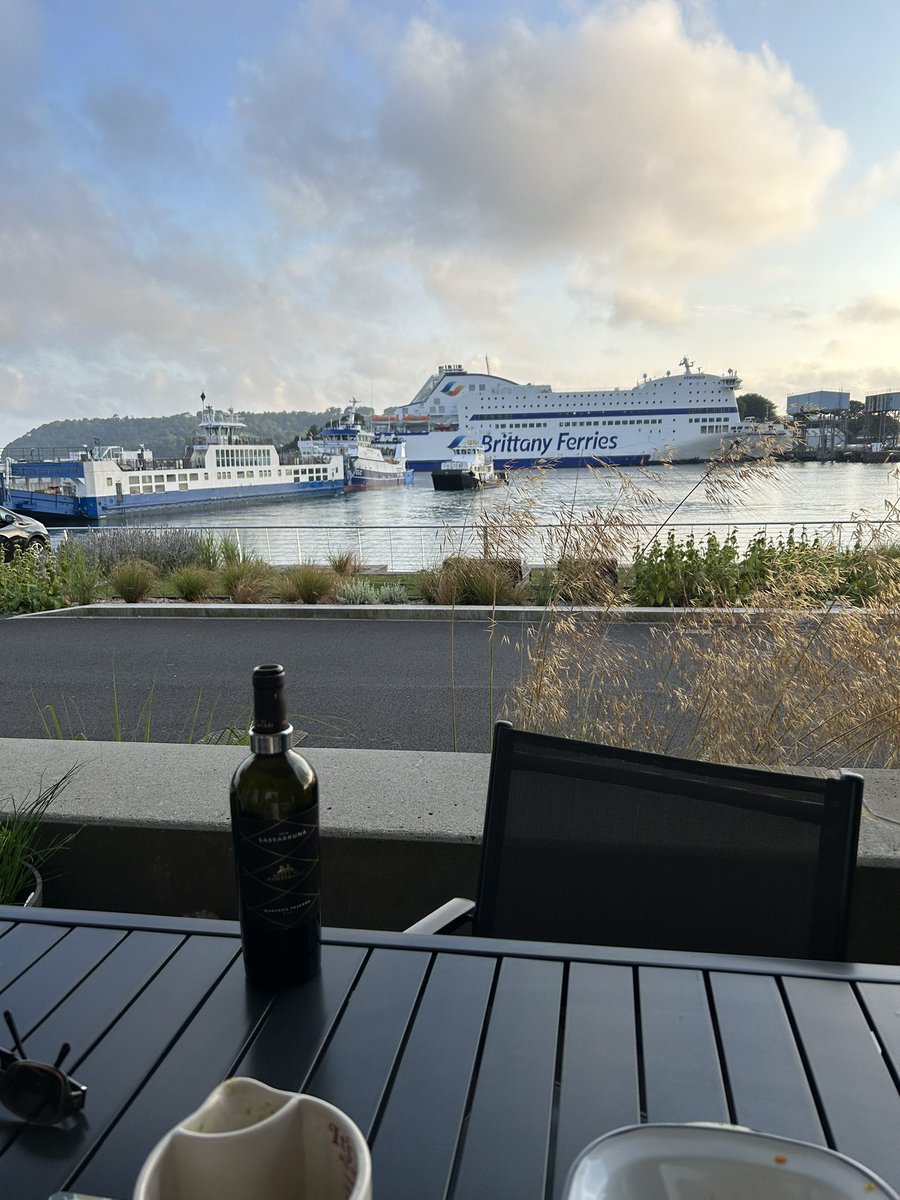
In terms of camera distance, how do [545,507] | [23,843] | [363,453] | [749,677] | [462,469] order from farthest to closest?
[363,453], [462,469], [545,507], [749,677], [23,843]

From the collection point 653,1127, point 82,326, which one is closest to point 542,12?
point 653,1127

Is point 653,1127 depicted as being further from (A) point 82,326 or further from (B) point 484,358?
(B) point 484,358

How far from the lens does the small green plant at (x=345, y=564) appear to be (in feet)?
35.0

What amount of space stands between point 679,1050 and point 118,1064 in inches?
26.4

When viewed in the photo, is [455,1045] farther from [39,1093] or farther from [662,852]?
[662,852]

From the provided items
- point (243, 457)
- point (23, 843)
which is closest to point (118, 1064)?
point (23, 843)

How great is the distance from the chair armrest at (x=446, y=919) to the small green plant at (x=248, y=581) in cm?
760

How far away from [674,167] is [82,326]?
112 ft

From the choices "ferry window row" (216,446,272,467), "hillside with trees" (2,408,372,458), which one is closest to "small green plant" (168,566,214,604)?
"ferry window row" (216,446,272,467)

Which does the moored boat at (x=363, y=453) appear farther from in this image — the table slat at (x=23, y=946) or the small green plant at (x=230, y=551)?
the table slat at (x=23, y=946)

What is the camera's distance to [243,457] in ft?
152

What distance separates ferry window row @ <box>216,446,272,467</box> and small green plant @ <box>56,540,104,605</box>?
3647 cm

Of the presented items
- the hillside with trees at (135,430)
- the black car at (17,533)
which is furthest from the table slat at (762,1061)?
the hillside with trees at (135,430)

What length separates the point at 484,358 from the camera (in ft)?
247
